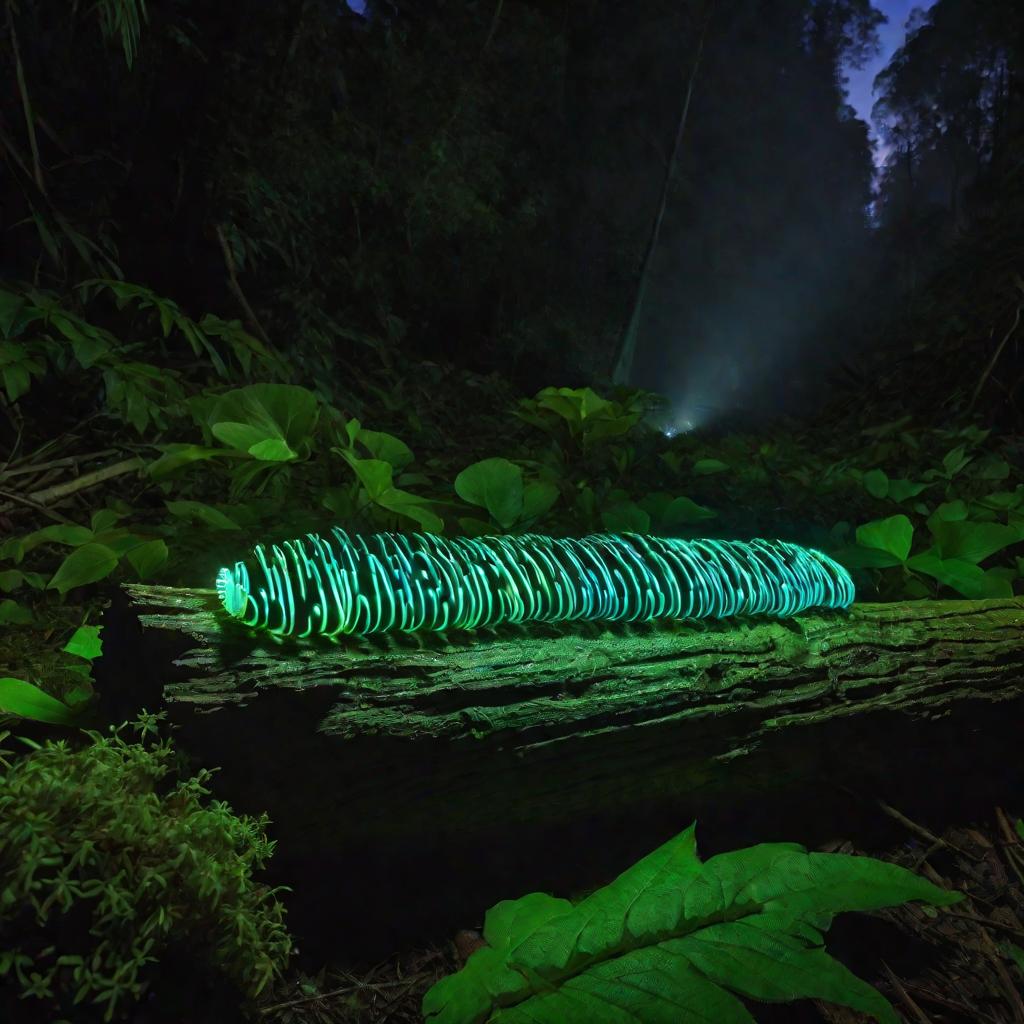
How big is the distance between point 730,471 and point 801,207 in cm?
872

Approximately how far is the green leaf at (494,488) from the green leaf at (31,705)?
1202mm

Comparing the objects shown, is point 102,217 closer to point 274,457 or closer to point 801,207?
point 274,457

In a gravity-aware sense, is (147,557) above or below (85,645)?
above

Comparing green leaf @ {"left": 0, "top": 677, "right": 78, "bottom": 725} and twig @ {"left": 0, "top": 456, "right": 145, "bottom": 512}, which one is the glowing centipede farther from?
twig @ {"left": 0, "top": 456, "right": 145, "bottom": 512}

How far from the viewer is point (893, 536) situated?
240 cm

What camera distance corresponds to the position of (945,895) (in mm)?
1199

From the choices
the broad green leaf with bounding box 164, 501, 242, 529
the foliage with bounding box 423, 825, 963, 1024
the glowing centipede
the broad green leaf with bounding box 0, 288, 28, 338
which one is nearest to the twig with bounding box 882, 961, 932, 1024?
the foliage with bounding box 423, 825, 963, 1024

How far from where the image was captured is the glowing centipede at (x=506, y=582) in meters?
1.34

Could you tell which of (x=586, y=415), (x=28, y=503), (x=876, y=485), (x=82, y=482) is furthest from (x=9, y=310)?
(x=876, y=485)

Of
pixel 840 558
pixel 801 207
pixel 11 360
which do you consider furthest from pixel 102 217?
pixel 801 207

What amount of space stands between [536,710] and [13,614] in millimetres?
1729

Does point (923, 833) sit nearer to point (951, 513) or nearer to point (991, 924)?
point (991, 924)

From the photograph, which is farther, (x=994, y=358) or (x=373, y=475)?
(x=994, y=358)

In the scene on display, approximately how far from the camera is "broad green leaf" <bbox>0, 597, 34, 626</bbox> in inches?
81.4
